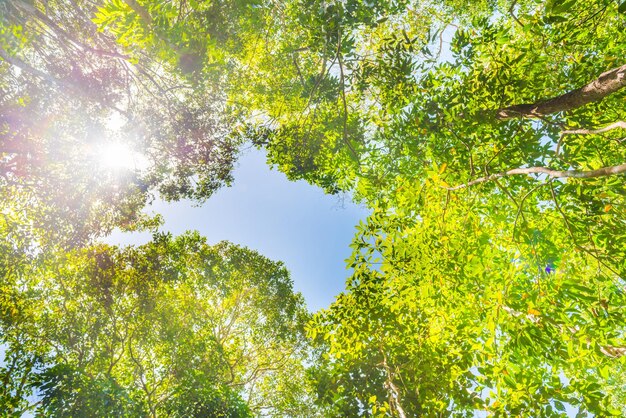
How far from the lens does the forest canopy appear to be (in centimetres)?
486

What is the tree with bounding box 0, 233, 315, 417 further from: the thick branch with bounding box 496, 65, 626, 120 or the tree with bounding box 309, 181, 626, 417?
the thick branch with bounding box 496, 65, 626, 120

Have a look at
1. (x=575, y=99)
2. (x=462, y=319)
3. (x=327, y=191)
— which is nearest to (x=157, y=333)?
(x=327, y=191)

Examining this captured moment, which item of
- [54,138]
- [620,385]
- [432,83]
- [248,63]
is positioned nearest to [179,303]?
[54,138]

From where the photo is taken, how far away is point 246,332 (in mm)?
18109

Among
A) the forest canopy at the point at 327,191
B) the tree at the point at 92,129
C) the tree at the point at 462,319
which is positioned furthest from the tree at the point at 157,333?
the tree at the point at 462,319

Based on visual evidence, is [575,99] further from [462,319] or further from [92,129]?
[92,129]

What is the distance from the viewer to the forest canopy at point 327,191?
16.0 ft

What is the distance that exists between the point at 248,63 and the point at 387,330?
36.4 feet

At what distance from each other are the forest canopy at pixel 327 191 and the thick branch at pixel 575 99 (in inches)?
1.4

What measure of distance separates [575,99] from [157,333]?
54.9 ft

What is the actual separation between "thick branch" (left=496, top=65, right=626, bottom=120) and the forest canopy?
0.04 m

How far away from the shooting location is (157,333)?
48.8 ft

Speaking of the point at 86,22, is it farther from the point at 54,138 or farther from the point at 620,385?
the point at 620,385

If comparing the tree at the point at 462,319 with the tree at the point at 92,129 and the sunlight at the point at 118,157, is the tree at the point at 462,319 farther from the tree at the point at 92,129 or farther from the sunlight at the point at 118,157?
the sunlight at the point at 118,157
